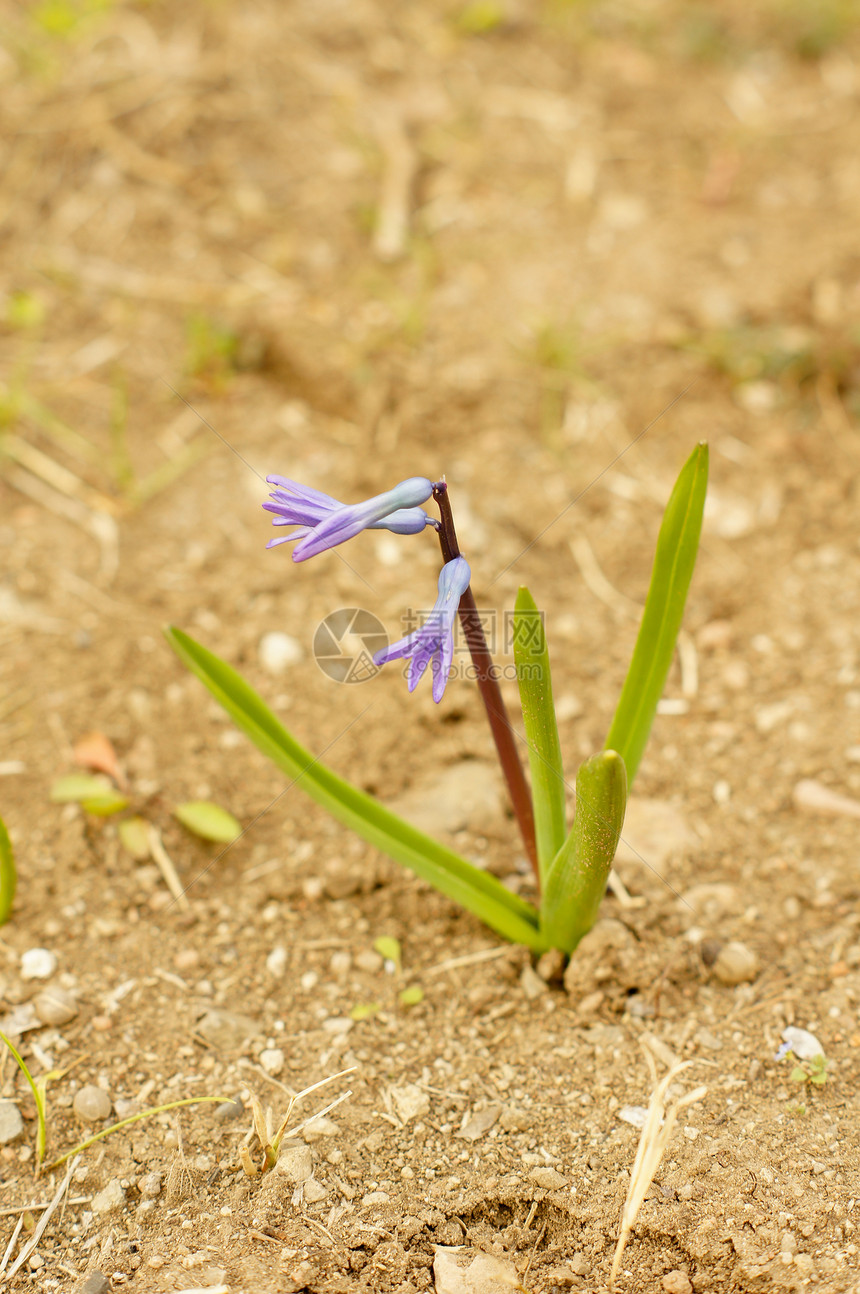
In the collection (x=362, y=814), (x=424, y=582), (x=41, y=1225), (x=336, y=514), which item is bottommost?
(x=41, y=1225)

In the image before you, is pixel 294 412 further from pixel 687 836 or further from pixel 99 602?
pixel 687 836

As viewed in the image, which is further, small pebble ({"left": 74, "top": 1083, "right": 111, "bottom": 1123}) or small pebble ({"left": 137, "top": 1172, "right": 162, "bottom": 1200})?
small pebble ({"left": 74, "top": 1083, "right": 111, "bottom": 1123})

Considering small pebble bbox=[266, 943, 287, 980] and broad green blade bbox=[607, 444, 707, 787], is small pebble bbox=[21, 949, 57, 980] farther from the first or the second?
broad green blade bbox=[607, 444, 707, 787]

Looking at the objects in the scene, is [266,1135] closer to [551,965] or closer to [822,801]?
[551,965]

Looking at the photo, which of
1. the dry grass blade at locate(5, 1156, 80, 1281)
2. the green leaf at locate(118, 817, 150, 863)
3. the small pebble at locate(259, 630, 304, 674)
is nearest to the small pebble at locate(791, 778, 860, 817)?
the small pebble at locate(259, 630, 304, 674)

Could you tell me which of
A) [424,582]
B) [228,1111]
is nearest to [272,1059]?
[228,1111]

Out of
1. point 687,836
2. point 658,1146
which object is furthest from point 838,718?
point 658,1146

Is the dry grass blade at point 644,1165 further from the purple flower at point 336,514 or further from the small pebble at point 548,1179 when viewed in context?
the purple flower at point 336,514
